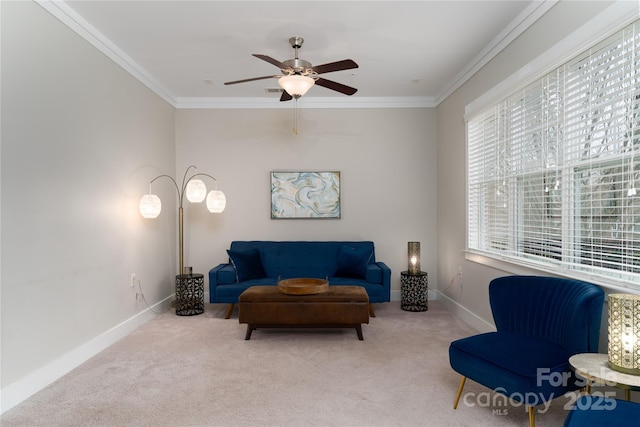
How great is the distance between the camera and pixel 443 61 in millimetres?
4312

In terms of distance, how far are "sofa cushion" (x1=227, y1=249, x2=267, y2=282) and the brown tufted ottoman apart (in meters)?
1.03

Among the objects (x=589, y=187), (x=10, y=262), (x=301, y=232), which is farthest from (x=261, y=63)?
(x=589, y=187)

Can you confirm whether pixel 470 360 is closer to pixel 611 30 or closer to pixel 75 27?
pixel 611 30

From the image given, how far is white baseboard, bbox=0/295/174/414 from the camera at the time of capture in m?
2.57

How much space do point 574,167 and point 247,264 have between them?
3563 millimetres

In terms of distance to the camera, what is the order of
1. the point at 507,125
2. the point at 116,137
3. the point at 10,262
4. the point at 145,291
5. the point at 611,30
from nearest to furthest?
1. the point at 611,30
2. the point at 10,262
3. the point at 507,125
4. the point at 116,137
5. the point at 145,291

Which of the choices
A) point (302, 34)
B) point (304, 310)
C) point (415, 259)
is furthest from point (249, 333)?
point (302, 34)

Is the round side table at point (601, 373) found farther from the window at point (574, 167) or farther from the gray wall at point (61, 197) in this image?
the gray wall at point (61, 197)

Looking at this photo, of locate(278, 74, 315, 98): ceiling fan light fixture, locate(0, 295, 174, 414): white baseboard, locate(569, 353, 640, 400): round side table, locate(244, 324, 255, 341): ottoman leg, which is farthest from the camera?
locate(244, 324, 255, 341): ottoman leg

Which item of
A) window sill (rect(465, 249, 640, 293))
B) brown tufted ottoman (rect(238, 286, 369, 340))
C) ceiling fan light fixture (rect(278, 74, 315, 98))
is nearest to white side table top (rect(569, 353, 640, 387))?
window sill (rect(465, 249, 640, 293))

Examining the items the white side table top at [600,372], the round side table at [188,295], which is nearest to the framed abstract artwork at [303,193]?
the round side table at [188,295]

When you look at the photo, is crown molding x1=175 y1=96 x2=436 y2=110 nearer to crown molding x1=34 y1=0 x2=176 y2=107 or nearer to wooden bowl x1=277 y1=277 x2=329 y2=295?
crown molding x1=34 y1=0 x2=176 y2=107

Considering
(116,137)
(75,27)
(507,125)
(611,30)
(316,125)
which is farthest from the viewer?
(316,125)

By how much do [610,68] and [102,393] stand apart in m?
3.91
